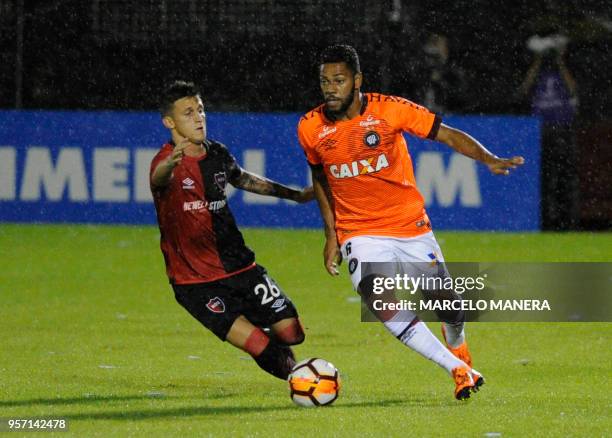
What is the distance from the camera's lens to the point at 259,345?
26.2 feet

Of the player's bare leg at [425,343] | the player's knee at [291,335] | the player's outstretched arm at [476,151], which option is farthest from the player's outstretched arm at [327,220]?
the player's outstretched arm at [476,151]

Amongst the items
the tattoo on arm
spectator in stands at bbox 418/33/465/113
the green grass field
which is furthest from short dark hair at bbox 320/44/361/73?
spectator in stands at bbox 418/33/465/113

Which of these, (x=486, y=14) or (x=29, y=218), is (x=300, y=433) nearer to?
(x=29, y=218)

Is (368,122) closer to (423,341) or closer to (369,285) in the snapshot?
(369,285)

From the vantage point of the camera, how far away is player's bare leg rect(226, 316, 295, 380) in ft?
26.3

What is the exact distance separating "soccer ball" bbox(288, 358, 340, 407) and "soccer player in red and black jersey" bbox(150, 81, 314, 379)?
40 centimetres

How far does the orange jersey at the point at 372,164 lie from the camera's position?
27.2ft

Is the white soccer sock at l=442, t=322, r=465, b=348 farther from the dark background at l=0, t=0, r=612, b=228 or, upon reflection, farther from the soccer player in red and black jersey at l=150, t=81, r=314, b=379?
the dark background at l=0, t=0, r=612, b=228

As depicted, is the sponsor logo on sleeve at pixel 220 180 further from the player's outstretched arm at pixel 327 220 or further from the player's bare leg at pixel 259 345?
the player's bare leg at pixel 259 345

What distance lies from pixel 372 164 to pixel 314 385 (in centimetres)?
139

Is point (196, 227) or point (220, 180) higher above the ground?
point (220, 180)

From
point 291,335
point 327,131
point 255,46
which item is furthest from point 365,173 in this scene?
point 255,46

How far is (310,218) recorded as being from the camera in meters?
18.2

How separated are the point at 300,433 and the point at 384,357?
2836 mm
